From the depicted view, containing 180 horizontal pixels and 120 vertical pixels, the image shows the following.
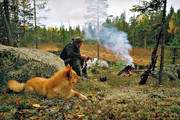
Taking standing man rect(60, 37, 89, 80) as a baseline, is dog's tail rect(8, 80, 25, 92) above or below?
below

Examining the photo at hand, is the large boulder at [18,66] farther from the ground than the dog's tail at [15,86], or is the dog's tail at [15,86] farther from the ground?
the large boulder at [18,66]

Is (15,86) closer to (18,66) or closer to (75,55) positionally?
(18,66)

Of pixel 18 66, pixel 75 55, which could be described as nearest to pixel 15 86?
pixel 18 66

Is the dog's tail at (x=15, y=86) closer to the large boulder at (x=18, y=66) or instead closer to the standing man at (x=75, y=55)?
the large boulder at (x=18, y=66)

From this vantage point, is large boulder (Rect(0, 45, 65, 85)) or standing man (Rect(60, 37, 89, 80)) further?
standing man (Rect(60, 37, 89, 80))

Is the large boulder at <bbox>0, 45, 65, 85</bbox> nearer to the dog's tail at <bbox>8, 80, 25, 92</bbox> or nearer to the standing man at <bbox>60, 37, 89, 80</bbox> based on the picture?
the dog's tail at <bbox>8, 80, 25, 92</bbox>

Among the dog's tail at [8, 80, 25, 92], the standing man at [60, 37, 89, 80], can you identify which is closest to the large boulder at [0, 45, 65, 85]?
the dog's tail at [8, 80, 25, 92]

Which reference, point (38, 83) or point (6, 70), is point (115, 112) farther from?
point (6, 70)

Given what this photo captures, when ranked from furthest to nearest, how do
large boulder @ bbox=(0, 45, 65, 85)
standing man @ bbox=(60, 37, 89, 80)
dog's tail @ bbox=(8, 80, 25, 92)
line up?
1. standing man @ bbox=(60, 37, 89, 80)
2. large boulder @ bbox=(0, 45, 65, 85)
3. dog's tail @ bbox=(8, 80, 25, 92)

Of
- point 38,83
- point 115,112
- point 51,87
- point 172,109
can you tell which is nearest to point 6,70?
point 38,83

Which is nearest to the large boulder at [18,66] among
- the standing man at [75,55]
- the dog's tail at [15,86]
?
the dog's tail at [15,86]

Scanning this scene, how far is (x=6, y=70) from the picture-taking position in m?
5.31

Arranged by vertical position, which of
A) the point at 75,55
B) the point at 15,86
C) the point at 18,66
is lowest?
the point at 15,86

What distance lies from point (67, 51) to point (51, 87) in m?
4.99
